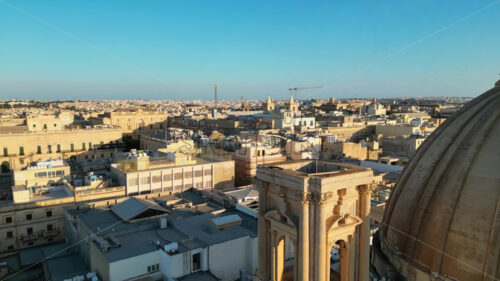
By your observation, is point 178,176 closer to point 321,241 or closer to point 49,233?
point 49,233

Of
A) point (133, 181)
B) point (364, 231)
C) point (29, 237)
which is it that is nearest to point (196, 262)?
point (364, 231)

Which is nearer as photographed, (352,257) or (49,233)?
(352,257)

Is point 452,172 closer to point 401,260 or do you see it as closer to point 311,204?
point 401,260

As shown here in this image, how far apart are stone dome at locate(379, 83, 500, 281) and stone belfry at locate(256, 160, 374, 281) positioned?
1697 mm

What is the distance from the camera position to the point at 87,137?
60.2m

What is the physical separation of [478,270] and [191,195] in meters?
23.1

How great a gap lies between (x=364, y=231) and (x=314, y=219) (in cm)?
173

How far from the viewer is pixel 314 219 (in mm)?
8836

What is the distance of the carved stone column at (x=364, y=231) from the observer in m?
9.47

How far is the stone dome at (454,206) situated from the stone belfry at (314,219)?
1697mm

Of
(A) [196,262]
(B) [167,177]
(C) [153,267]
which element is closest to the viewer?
(C) [153,267]

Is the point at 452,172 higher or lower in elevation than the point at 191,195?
higher

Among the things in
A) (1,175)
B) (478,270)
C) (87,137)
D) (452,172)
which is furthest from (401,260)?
(87,137)

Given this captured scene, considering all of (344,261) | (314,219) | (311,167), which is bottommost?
(344,261)
